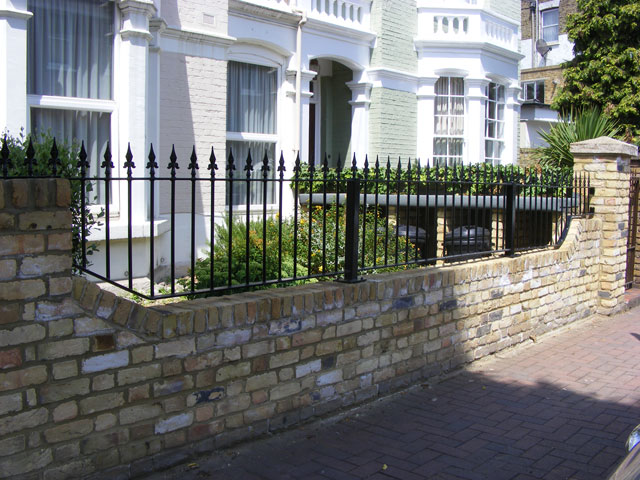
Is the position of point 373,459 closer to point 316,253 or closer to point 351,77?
point 316,253

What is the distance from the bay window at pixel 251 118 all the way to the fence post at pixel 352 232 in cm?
578

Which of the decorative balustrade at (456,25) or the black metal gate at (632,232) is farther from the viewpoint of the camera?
the decorative balustrade at (456,25)

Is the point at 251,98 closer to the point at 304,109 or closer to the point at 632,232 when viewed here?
the point at 304,109

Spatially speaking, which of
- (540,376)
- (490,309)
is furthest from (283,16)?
(540,376)

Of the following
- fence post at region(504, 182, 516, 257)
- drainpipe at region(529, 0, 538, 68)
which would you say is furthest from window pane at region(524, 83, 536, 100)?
fence post at region(504, 182, 516, 257)

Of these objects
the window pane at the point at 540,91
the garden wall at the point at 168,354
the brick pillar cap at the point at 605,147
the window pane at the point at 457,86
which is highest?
the window pane at the point at 540,91

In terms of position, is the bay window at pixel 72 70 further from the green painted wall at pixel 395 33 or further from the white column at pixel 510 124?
the white column at pixel 510 124

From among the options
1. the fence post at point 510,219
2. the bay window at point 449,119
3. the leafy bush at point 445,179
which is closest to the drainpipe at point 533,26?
the bay window at point 449,119

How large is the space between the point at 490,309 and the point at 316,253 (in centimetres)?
194

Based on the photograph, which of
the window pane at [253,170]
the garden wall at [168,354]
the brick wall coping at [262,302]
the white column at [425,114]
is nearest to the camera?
the garden wall at [168,354]

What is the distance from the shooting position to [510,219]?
7590mm

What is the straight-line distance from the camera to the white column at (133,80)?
8.13 m

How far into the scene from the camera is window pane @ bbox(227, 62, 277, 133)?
37.3 feet

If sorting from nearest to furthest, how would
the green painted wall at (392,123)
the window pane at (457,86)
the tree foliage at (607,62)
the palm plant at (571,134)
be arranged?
the palm plant at (571,134), the green painted wall at (392,123), the window pane at (457,86), the tree foliage at (607,62)
